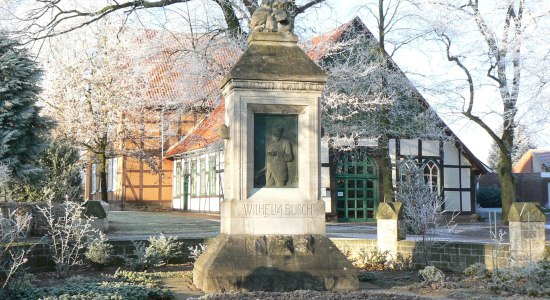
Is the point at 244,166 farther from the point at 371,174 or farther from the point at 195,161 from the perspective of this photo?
the point at 195,161

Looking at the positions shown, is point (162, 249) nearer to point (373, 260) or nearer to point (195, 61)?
point (373, 260)

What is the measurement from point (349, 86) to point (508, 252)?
34.9ft

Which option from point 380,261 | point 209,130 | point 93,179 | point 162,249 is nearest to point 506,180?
point 209,130

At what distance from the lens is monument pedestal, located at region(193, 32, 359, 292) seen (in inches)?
359

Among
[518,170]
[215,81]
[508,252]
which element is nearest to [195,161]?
[215,81]

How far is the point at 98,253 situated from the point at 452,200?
2090 cm

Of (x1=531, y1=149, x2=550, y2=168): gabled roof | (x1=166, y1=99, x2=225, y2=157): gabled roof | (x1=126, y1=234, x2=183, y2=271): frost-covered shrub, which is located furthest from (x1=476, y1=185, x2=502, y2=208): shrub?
(x1=126, y1=234, x2=183, y2=271): frost-covered shrub

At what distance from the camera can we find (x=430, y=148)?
28891mm

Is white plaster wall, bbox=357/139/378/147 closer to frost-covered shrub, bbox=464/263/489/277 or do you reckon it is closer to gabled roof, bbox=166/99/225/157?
gabled roof, bbox=166/99/225/157

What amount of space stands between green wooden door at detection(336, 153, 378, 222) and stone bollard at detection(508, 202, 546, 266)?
642 inches

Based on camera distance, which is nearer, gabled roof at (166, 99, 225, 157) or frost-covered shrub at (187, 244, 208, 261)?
frost-covered shrub at (187, 244, 208, 261)

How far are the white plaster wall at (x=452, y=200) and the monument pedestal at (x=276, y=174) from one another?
2064 cm

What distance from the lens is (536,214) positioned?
1049cm

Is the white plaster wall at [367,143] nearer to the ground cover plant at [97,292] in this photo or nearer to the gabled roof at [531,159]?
the ground cover plant at [97,292]
